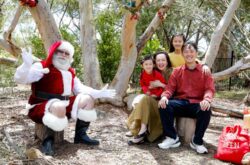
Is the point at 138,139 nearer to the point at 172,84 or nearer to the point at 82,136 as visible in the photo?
the point at 82,136

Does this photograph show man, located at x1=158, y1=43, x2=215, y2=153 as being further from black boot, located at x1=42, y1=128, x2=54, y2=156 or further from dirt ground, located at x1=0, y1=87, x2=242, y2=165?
black boot, located at x1=42, y1=128, x2=54, y2=156

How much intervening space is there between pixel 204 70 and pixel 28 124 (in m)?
2.81

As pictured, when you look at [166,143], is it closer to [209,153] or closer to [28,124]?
[209,153]

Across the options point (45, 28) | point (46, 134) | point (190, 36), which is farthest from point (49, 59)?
point (190, 36)

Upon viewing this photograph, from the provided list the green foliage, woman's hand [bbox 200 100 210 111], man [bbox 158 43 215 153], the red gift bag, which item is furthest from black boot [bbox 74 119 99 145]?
the green foliage

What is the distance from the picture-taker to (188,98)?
441 centimetres

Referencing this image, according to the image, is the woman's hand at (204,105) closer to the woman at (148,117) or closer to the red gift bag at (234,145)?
the red gift bag at (234,145)

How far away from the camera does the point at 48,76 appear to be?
4125 mm

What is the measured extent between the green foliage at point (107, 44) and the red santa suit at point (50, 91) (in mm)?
4638

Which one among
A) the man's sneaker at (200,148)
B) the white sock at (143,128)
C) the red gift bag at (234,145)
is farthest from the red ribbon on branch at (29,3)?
the red gift bag at (234,145)

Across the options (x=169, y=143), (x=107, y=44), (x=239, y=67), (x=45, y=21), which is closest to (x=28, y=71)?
(x=169, y=143)

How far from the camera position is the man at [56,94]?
393 centimetres

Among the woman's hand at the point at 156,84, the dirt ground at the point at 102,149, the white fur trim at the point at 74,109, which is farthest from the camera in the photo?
the woman's hand at the point at 156,84

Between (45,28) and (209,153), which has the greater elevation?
(45,28)
